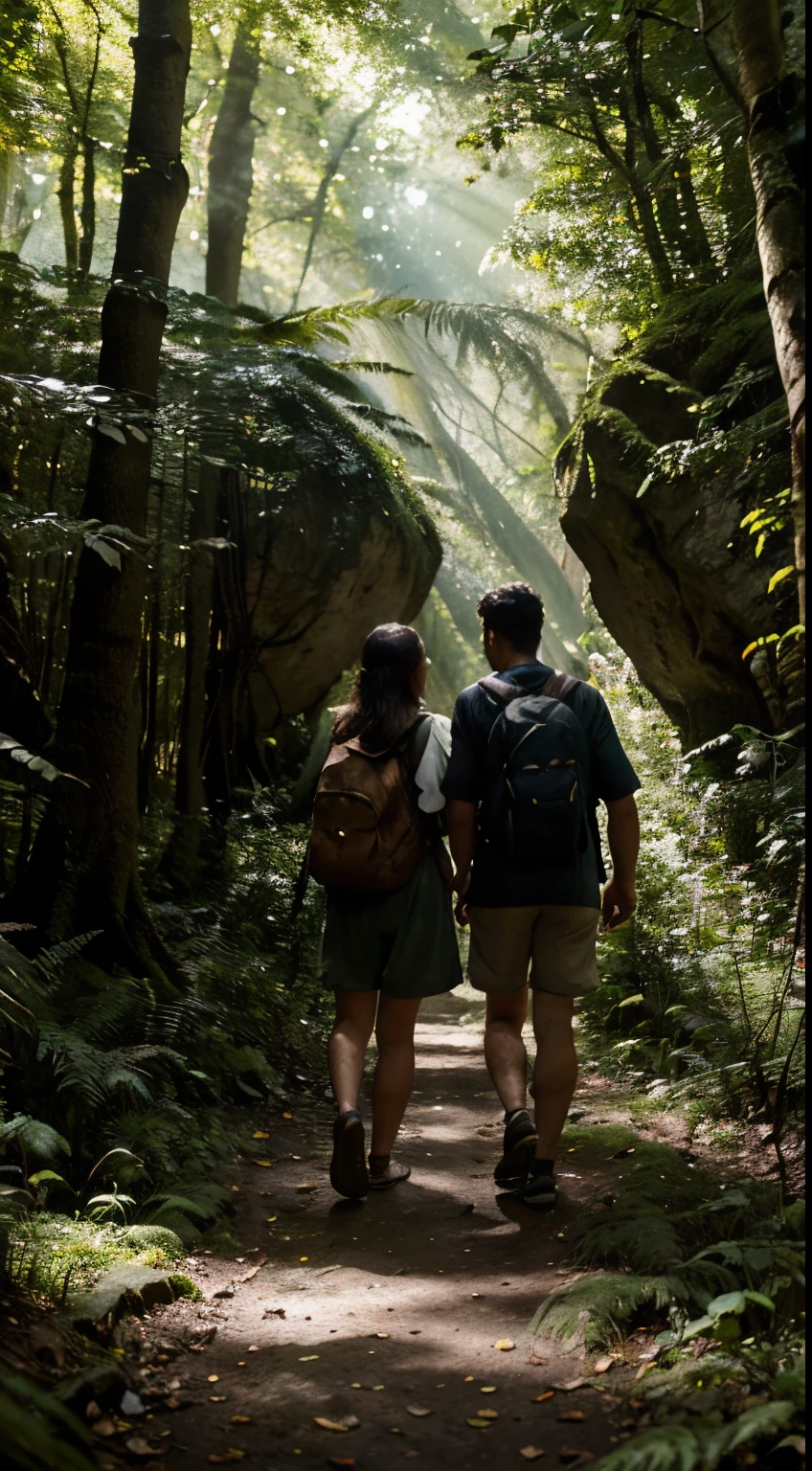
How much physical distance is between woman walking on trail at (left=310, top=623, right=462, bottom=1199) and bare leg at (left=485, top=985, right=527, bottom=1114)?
0.23 m

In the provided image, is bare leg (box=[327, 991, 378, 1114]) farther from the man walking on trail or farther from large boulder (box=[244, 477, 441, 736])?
large boulder (box=[244, 477, 441, 736])

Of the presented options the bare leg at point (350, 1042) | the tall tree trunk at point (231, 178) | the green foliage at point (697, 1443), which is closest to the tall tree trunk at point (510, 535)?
the tall tree trunk at point (231, 178)

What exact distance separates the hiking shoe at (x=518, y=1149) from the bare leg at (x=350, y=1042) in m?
0.61

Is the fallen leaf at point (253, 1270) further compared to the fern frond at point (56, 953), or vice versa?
the fern frond at point (56, 953)

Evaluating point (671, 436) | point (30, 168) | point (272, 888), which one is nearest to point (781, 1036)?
point (272, 888)

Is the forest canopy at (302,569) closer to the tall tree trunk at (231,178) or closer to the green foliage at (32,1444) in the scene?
the tall tree trunk at (231,178)

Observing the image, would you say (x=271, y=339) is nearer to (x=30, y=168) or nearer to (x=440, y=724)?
(x=440, y=724)

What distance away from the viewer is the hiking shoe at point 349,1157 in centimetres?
391

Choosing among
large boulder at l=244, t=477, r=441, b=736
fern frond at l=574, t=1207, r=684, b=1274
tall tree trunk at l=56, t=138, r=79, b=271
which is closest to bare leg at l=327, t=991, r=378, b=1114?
fern frond at l=574, t=1207, r=684, b=1274

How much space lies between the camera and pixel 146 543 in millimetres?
4887

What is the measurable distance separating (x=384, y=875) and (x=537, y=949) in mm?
662

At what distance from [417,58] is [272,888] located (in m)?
16.5

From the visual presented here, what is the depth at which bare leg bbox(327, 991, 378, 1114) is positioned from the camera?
13.8ft

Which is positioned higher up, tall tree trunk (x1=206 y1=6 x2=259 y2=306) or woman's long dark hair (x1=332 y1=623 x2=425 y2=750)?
tall tree trunk (x1=206 y1=6 x2=259 y2=306)
